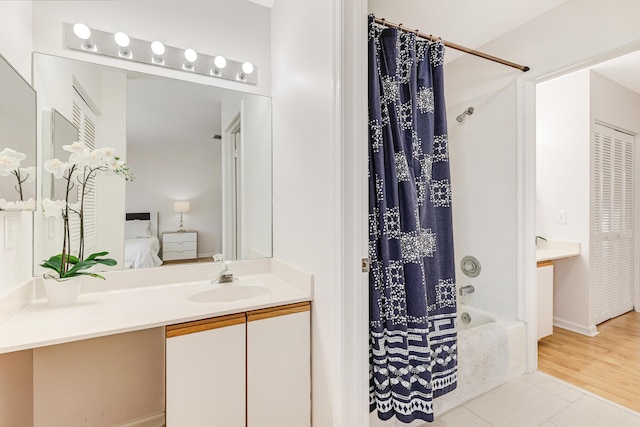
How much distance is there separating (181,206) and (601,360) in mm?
3302

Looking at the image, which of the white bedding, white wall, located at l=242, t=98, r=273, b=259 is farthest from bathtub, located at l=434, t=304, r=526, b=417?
the white bedding

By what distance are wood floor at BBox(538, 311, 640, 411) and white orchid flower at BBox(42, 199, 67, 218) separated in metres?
3.17

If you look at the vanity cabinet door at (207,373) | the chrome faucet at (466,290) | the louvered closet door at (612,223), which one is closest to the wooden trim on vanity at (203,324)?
the vanity cabinet door at (207,373)

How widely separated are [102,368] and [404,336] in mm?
1524

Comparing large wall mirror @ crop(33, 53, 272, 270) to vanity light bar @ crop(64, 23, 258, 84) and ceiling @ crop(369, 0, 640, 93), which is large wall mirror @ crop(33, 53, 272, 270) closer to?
vanity light bar @ crop(64, 23, 258, 84)

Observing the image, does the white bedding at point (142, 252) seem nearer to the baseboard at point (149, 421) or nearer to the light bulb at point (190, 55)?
the baseboard at point (149, 421)

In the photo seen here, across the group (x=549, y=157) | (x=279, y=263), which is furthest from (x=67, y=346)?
(x=549, y=157)

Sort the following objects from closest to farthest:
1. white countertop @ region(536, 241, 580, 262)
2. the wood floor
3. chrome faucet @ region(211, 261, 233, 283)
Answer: chrome faucet @ region(211, 261, 233, 283)
the wood floor
white countertop @ region(536, 241, 580, 262)

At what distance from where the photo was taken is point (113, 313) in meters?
1.28

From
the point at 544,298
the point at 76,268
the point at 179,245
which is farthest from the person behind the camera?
the point at 544,298

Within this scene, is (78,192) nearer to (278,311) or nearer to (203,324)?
(203,324)

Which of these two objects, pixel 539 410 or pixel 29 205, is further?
pixel 539 410

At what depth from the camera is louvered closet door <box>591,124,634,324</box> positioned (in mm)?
3016

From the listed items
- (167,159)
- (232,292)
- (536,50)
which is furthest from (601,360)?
(167,159)
